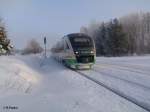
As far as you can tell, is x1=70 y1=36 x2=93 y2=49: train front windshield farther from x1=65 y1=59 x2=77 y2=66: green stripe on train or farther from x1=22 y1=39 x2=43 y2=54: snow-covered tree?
x1=22 y1=39 x2=43 y2=54: snow-covered tree

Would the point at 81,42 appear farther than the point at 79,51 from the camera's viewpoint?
Yes

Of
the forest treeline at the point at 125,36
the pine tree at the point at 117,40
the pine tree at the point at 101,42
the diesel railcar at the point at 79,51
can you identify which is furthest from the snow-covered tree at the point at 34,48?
the diesel railcar at the point at 79,51

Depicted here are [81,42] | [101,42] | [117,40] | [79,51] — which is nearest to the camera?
Result: [79,51]

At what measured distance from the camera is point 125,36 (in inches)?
3137

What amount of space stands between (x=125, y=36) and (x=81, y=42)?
2151 inches

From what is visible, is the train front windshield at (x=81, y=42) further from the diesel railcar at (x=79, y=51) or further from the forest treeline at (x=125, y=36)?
the forest treeline at (x=125, y=36)

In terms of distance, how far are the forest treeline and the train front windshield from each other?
2045 inches

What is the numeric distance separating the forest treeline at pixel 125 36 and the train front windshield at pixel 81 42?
51946 millimetres

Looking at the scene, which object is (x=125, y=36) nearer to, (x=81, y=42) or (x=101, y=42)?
(x=101, y=42)

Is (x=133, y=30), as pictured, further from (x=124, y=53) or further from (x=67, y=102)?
(x=67, y=102)

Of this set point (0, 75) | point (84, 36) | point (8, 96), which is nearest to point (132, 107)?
point (8, 96)

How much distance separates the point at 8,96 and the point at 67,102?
2.57 m

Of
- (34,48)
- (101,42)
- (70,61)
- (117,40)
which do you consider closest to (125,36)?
(117,40)

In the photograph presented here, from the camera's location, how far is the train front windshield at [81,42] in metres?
26.4
